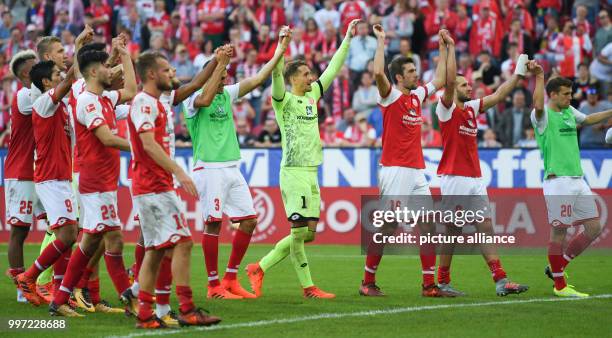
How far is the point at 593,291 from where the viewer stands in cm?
1271

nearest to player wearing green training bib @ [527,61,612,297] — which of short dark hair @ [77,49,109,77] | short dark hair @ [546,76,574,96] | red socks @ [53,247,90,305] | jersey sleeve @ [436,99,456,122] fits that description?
short dark hair @ [546,76,574,96]

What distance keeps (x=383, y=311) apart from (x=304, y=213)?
6.24ft

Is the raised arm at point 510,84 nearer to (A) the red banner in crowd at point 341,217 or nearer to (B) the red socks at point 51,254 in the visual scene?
(B) the red socks at point 51,254

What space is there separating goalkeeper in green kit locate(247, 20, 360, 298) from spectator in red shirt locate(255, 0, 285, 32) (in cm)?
1281

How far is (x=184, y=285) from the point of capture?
31.7 feet

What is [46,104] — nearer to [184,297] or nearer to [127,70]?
[127,70]

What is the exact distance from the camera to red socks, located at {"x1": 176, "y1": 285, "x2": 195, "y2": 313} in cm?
968

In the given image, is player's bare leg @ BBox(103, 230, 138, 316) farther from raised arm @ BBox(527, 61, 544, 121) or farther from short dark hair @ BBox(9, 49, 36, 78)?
raised arm @ BBox(527, 61, 544, 121)

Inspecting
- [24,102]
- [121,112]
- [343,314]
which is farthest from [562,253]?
[24,102]

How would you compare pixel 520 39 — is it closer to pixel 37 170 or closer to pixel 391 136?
A: pixel 391 136

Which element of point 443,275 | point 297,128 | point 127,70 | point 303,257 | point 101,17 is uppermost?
point 101,17

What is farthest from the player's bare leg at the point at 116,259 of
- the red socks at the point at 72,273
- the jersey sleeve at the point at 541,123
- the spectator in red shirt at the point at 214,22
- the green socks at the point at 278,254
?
the spectator in red shirt at the point at 214,22

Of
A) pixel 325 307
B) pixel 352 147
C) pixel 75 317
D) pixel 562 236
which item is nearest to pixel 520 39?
pixel 352 147

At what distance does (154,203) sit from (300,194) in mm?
3107
